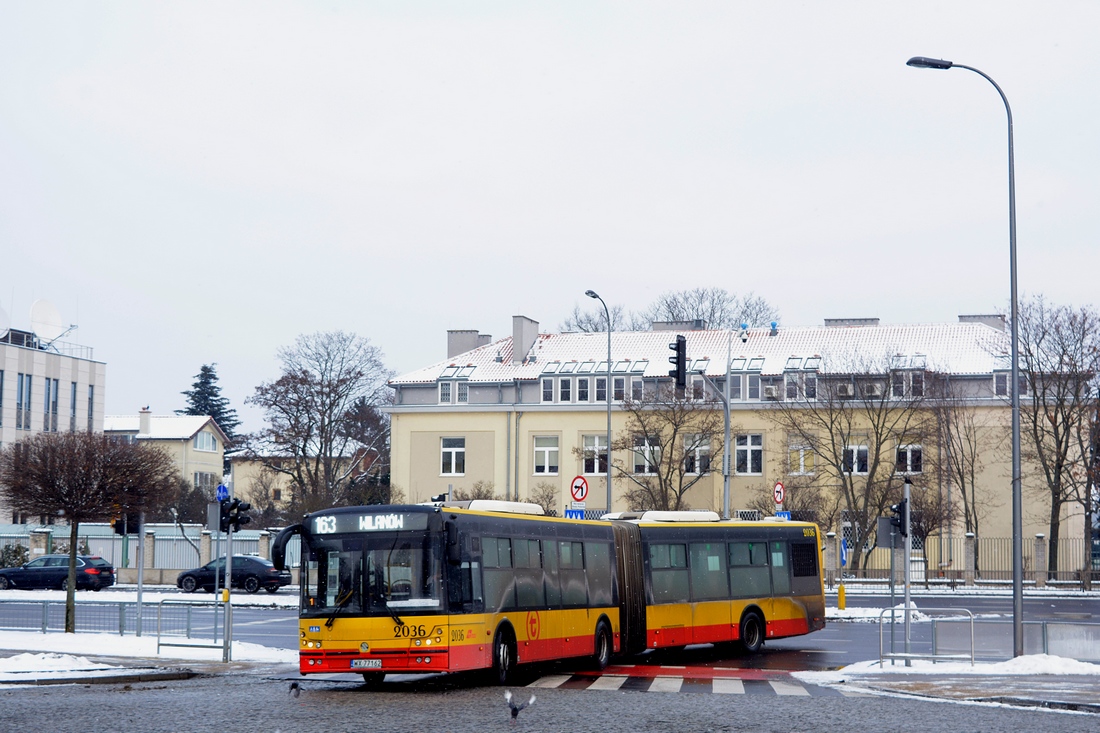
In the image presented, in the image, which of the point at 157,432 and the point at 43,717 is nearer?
the point at 43,717

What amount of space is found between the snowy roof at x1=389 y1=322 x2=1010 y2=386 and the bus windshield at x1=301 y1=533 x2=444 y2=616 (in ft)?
151

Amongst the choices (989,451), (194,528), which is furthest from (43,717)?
(989,451)

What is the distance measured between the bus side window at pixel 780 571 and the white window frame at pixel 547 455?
144 ft

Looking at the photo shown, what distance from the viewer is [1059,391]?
56.2 m

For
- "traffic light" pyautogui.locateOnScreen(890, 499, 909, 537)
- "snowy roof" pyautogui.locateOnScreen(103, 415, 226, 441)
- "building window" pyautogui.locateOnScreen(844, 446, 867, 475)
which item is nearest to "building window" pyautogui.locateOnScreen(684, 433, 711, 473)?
"building window" pyautogui.locateOnScreen(844, 446, 867, 475)

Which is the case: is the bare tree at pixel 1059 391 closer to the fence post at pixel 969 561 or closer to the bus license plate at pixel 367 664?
the fence post at pixel 969 561

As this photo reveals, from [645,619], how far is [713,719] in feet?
30.1

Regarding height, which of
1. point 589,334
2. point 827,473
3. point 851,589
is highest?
point 589,334

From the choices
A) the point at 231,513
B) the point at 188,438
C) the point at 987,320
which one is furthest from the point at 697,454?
the point at 188,438

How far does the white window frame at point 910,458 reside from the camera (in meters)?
60.4

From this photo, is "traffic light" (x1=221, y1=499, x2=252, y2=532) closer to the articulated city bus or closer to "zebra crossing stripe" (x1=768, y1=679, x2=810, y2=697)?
the articulated city bus

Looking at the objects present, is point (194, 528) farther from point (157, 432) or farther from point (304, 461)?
point (157, 432)

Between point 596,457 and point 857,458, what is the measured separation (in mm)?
12738

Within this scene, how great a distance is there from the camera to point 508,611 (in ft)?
65.8
